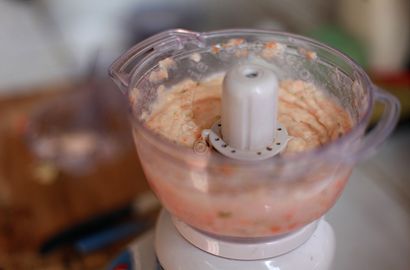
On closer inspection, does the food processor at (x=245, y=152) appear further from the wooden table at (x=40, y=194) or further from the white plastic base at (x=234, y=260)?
the wooden table at (x=40, y=194)

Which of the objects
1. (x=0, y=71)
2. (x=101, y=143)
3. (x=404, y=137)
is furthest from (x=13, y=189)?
(x=404, y=137)

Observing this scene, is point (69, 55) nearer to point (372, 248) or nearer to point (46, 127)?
point (46, 127)

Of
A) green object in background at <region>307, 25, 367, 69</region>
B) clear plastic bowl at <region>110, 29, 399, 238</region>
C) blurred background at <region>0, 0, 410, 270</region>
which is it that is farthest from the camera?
green object in background at <region>307, 25, 367, 69</region>

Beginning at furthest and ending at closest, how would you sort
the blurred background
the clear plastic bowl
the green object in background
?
the green object in background < the blurred background < the clear plastic bowl

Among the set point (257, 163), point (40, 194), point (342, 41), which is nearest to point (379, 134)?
point (257, 163)

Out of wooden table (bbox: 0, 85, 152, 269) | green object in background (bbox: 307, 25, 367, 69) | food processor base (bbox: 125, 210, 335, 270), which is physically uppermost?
food processor base (bbox: 125, 210, 335, 270)

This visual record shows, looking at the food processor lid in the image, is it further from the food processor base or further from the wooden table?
the wooden table

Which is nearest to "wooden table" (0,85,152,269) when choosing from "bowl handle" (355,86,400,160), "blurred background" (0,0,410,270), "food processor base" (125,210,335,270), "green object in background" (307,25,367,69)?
"blurred background" (0,0,410,270)
